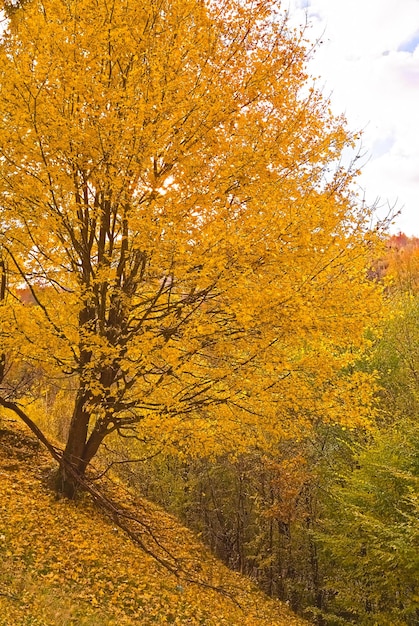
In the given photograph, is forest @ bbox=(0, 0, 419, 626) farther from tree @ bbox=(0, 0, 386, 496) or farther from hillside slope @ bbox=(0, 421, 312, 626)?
hillside slope @ bbox=(0, 421, 312, 626)

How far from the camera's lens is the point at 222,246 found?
557 cm

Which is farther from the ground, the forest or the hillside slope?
the forest

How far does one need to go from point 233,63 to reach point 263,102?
668mm

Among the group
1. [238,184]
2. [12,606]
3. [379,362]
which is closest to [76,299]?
[238,184]

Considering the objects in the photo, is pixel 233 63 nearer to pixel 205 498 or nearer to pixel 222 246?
pixel 222 246

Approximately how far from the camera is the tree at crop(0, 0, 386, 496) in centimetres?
580

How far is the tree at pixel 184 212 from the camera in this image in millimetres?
5797

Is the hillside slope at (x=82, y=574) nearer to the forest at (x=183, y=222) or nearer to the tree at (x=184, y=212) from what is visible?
the forest at (x=183, y=222)

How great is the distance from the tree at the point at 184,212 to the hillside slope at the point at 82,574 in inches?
58.4

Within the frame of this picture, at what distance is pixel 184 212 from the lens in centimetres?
612

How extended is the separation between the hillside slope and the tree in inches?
58.4

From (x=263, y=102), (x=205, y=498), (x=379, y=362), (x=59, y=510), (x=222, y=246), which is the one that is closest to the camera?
(x=222, y=246)

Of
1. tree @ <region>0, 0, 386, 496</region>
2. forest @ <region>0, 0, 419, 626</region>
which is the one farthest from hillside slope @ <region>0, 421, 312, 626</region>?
tree @ <region>0, 0, 386, 496</region>

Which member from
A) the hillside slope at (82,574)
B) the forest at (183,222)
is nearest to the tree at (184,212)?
the forest at (183,222)
